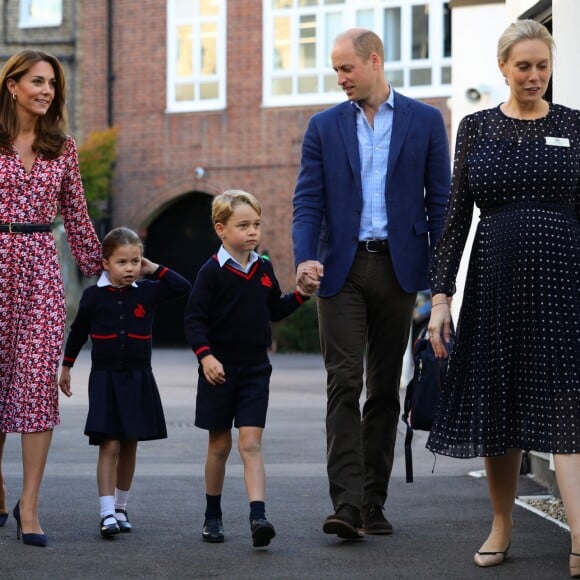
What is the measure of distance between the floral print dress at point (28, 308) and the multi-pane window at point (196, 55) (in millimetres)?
22045

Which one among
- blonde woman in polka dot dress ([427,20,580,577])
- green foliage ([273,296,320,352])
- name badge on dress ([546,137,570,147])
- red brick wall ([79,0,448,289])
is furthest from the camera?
red brick wall ([79,0,448,289])

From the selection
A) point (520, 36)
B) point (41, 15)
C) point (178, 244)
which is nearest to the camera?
point (520, 36)

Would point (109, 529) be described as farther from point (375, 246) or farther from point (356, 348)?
point (375, 246)

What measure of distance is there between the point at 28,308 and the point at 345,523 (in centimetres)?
165

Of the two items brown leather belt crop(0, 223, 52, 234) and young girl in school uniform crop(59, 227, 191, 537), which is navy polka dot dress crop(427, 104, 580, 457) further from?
brown leather belt crop(0, 223, 52, 234)

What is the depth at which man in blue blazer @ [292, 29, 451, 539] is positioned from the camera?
6031 mm

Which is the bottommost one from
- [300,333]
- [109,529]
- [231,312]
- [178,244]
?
[300,333]

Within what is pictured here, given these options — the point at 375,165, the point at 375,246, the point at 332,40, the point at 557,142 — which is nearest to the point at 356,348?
the point at 375,246

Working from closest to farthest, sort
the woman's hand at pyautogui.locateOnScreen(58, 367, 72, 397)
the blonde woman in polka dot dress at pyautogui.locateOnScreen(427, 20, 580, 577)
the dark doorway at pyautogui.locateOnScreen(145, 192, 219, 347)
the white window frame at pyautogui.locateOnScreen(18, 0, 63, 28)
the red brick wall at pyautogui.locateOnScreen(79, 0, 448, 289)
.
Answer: the blonde woman in polka dot dress at pyautogui.locateOnScreen(427, 20, 580, 577), the woman's hand at pyautogui.locateOnScreen(58, 367, 72, 397), the red brick wall at pyautogui.locateOnScreen(79, 0, 448, 289), the dark doorway at pyautogui.locateOnScreen(145, 192, 219, 347), the white window frame at pyautogui.locateOnScreen(18, 0, 63, 28)

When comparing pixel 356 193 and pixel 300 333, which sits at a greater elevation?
pixel 356 193

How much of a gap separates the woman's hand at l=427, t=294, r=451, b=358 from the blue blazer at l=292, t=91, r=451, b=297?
0.53 meters

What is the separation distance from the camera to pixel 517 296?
5270mm

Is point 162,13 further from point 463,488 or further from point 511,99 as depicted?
point 511,99

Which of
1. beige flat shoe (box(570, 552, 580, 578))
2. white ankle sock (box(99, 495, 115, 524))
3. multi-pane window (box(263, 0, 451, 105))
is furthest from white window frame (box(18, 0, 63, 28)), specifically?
beige flat shoe (box(570, 552, 580, 578))
